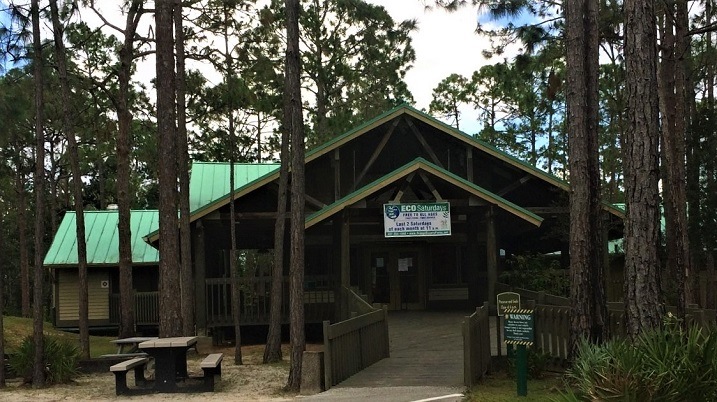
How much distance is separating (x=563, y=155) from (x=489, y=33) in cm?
2917

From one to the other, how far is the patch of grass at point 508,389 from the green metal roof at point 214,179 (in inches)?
588

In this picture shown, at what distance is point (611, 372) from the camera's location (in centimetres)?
639

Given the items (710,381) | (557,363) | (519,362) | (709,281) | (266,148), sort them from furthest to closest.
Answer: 1. (266,148)
2. (709,281)
3. (557,363)
4. (519,362)
5. (710,381)

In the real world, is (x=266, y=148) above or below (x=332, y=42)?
below

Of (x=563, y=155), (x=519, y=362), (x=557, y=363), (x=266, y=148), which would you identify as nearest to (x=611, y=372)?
(x=519, y=362)

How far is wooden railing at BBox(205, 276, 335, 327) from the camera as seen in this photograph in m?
19.2

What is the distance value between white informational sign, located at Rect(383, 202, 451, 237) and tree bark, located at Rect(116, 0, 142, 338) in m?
7.68

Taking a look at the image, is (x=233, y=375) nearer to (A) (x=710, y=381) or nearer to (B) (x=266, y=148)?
(A) (x=710, y=381)

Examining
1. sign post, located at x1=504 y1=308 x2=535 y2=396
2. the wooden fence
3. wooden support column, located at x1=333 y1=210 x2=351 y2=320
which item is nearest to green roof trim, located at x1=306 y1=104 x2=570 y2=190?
wooden support column, located at x1=333 y1=210 x2=351 y2=320

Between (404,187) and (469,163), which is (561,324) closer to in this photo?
(404,187)

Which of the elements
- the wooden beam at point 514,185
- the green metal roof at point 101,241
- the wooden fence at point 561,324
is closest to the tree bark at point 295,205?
the wooden fence at point 561,324

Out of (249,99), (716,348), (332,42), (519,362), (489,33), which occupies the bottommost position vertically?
(519,362)

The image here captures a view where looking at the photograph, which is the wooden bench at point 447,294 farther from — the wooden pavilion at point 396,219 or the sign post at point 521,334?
the sign post at point 521,334

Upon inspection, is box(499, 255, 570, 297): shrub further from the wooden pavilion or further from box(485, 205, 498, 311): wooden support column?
box(485, 205, 498, 311): wooden support column
